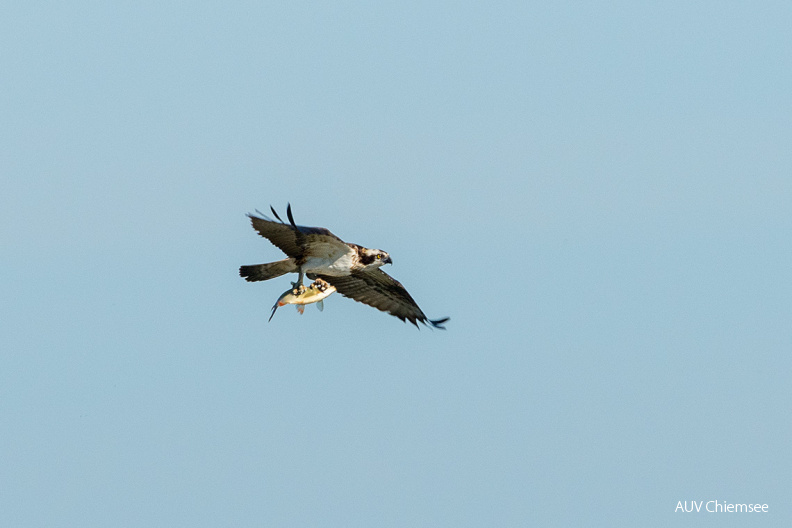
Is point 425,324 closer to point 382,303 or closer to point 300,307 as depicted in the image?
point 382,303

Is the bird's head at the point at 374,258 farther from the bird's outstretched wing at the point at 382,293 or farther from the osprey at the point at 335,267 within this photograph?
the bird's outstretched wing at the point at 382,293

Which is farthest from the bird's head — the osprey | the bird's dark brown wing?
the bird's dark brown wing

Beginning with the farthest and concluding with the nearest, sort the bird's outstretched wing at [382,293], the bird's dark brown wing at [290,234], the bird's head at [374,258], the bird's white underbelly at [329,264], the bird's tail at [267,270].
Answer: the bird's outstretched wing at [382,293], the bird's head at [374,258], the bird's white underbelly at [329,264], the bird's tail at [267,270], the bird's dark brown wing at [290,234]

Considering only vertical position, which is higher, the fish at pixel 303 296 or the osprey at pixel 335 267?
the osprey at pixel 335 267

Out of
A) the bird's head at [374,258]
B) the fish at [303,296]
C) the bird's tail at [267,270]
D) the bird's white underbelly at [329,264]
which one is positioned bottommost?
the fish at [303,296]

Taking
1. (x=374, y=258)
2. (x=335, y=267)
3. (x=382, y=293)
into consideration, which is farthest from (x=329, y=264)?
(x=382, y=293)

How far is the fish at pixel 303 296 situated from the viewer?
19.4 m

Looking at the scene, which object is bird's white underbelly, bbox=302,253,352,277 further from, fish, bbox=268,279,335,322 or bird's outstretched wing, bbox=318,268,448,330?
bird's outstretched wing, bbox=318,268,448,330

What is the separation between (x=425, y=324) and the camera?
2380 cm

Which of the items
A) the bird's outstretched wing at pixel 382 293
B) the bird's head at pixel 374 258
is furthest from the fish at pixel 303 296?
the bird's outstretched wing at pixel 382 293

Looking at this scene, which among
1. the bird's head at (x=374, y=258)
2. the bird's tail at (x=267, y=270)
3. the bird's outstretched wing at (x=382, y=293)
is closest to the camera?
the bird's tail at (x=267, y=270)

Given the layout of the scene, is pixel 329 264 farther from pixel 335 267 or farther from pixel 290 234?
pixel 290 234

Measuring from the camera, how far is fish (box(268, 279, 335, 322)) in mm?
19422

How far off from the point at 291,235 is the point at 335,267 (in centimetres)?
150
